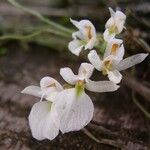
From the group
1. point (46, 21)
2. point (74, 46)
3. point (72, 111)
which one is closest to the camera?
point (72, 111)

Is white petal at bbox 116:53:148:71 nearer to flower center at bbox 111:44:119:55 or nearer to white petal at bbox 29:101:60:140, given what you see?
flower center at bbox 111:44:119:55

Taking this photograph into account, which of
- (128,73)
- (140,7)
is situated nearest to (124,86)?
(128,73)

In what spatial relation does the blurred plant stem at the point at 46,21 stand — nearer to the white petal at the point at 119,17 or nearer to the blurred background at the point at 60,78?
the blurred background at the point at 60,78

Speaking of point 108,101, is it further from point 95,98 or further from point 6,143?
point 6,143

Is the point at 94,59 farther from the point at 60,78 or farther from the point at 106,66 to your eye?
the point at 60,78

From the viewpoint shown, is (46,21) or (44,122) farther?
(46,21)

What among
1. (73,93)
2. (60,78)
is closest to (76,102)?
(73,93)

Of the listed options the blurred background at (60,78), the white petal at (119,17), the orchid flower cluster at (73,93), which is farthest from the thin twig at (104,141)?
the white petal at (119,17)

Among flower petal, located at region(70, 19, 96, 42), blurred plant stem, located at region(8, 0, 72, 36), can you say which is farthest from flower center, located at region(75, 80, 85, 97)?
blurred plant stem, located at region(8, 0, 72, 36)
